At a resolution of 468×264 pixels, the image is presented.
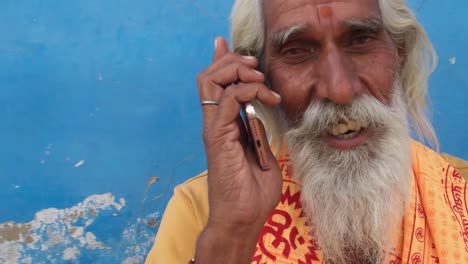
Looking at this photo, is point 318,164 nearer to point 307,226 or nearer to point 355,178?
point 355,178

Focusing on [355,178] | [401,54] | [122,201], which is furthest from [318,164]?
[122,201]

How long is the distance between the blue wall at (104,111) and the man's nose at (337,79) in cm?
89

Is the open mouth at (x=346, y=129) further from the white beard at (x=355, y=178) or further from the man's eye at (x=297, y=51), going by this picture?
the man's eye at (x=297, y=51)

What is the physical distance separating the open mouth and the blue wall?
0.94 m

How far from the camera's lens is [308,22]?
1.67 m

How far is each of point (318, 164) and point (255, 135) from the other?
0.76 ft

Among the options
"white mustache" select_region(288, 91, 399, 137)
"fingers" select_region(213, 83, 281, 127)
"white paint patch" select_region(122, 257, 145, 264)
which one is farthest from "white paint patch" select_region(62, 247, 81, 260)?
"white mustache" select_region(288, 91, 399, 137)

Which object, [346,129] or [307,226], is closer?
[346,129]

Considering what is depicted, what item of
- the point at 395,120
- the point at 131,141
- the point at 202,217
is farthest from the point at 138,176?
the point at 395,120

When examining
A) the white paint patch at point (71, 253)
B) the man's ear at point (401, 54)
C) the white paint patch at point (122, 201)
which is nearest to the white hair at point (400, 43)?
the man's ear at point (401, 54)

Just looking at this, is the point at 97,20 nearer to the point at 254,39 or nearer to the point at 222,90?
the point at 254,39

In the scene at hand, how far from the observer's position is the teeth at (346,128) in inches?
62.5

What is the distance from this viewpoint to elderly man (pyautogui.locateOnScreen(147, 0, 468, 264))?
5.16ft

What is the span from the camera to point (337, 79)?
5.19 feet
